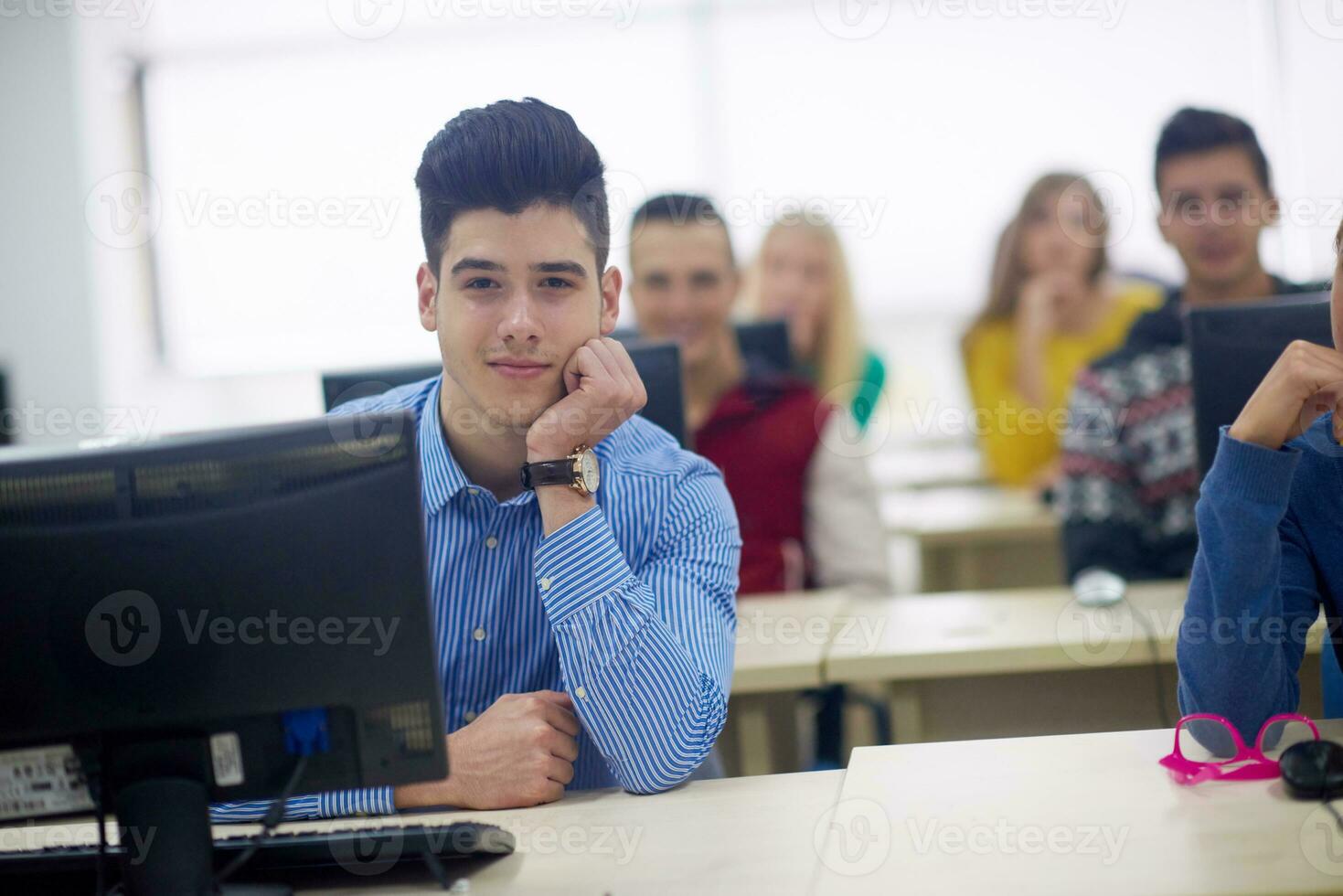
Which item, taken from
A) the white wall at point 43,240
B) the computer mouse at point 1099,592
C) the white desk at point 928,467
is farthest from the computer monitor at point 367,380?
the white wall at point 43,240

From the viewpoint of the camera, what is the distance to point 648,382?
1827 millimetres

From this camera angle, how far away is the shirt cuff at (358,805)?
4.39 feet

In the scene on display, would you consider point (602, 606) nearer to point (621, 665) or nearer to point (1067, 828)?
point (621, 665)

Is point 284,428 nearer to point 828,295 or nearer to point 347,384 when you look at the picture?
point 347,384

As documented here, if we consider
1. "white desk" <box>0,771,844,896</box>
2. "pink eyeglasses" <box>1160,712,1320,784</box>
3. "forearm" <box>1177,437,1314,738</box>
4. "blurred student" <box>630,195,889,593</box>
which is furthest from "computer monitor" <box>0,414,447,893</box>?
"blurred student" <box>630,195,889,593</box>

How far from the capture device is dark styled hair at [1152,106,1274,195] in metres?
2.32

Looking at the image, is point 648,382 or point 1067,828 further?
point 648,382

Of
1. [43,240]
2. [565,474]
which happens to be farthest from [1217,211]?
[43,240]

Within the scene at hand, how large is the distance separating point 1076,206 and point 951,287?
132cm

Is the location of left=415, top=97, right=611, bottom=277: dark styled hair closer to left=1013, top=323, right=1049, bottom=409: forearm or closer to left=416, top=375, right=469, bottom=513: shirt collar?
left=416, top=375, right=469, bottom=513: shirt collar

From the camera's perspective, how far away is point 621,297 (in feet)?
5.65

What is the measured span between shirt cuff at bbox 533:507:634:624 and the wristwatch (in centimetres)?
5

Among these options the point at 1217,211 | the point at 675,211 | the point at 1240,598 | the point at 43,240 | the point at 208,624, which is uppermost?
the point at 43,240

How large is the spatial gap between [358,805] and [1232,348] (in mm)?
1266
